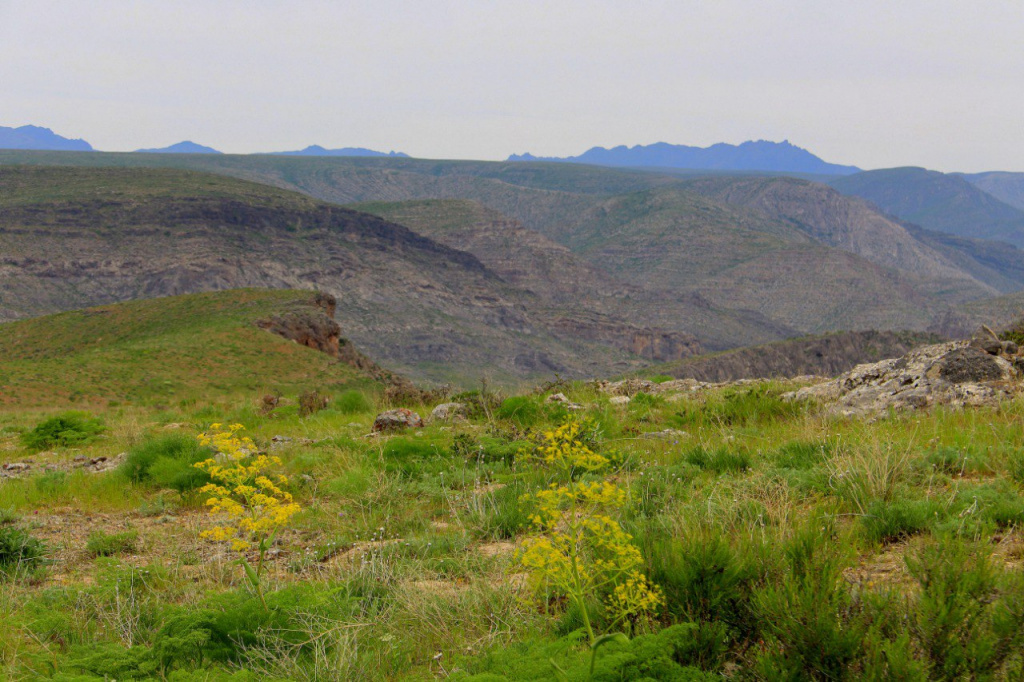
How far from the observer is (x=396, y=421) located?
9.13m

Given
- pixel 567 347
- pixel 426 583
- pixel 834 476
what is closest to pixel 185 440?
pixel 426 583

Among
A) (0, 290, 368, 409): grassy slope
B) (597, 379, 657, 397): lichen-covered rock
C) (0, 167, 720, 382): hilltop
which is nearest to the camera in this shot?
(597, 379, 657, 397): lichen-covered rock

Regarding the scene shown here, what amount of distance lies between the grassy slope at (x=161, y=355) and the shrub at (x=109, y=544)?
21.8 metres

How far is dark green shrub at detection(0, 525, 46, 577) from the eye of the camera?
4.77 meters

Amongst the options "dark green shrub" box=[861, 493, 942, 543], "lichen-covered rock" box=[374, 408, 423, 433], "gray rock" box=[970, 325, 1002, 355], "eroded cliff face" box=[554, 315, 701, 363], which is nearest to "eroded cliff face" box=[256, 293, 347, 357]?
"lichen-covered rock" box=[374, 408, 423, 433]

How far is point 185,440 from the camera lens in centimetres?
819

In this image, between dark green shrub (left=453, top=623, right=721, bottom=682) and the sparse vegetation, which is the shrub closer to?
the sparse vegetation

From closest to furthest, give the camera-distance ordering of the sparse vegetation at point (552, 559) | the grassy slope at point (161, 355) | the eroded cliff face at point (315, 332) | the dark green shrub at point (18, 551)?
the sparse vegetation at point (552, 559), the dark green shrub at point (18, 551), the grassy slope at point (161, 355), the eroded cliff face at point (315, 332)

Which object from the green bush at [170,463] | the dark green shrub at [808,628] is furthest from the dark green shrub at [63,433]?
the dark green shrub at [808,628]

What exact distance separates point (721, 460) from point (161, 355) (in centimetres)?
3069

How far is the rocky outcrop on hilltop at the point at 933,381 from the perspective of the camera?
6.90m

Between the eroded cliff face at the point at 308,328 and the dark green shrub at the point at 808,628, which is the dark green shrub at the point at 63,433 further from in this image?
the eroded cliff face at the point at 308,328

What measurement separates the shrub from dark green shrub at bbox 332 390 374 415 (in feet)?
21.5

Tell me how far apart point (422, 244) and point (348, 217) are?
1178 centimetres
